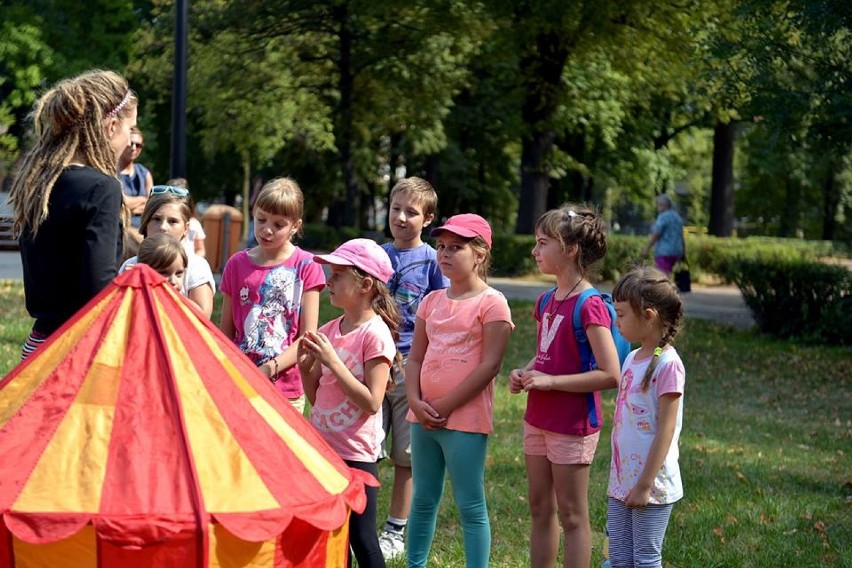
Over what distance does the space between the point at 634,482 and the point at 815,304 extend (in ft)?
39.7

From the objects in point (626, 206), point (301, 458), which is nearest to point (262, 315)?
point (301, 458)

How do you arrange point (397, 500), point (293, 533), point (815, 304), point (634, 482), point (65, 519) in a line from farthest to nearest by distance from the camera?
point (815, 304) → point (397, 500) → point (634, 482) → point (293, 533) → point (65, 519)

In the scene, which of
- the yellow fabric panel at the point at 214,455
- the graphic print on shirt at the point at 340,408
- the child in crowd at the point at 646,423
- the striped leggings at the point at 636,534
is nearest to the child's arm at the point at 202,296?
the graphic print on shirt at the point at 340,408

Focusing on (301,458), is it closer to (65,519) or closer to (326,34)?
(65,519)

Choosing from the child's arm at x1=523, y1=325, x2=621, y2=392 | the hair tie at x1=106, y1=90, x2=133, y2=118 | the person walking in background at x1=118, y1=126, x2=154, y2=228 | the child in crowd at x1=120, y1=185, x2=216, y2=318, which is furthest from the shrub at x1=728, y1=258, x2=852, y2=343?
the hair tie at x1=106, y1=90, x2=133, y2=118

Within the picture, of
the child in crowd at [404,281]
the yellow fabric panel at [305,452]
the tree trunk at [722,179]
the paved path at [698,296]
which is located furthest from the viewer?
the tree trunk at [722,179]

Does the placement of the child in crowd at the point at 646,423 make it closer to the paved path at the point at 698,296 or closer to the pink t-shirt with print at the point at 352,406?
the pink t-shirt with print at the point at 352,406

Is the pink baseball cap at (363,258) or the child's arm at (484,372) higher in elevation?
the pink baseball cap at (363,258)

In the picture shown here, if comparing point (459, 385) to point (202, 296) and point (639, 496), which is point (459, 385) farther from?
point (202, 296)

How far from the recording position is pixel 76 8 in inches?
1356

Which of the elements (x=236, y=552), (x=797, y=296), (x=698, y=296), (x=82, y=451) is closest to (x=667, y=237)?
(x=797, y=296)

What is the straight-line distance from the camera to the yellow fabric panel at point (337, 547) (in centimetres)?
351

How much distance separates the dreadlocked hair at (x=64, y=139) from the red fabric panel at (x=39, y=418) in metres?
0.66

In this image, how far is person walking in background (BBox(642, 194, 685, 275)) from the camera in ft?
59.0
